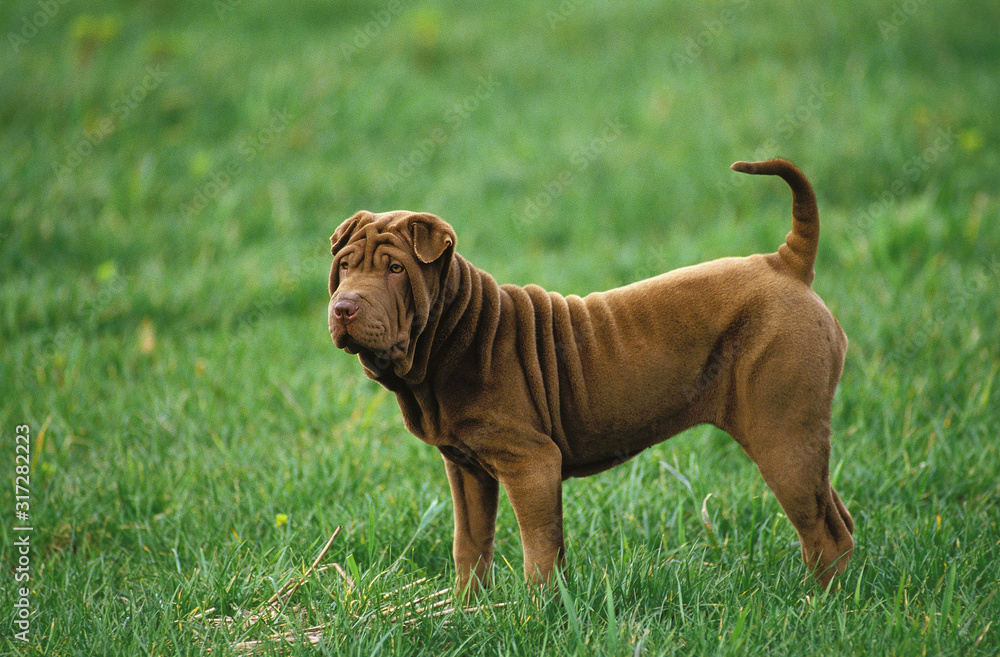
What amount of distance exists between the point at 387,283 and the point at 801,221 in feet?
4.55

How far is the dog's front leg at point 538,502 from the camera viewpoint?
272 centimetres

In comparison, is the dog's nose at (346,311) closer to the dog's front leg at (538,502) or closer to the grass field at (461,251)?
the dog's front leg at (538,502)

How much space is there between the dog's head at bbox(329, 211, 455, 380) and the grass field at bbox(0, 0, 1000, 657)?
906 mm

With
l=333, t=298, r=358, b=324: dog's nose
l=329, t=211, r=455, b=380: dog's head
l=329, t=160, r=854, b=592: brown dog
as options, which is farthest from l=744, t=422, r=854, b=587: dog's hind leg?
l=333, t=298, r=358, b=324: dog's nose

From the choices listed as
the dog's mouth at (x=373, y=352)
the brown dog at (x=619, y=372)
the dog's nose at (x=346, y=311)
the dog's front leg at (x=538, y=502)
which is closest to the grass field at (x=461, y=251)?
the dog's front leg at (x=538, y=502)

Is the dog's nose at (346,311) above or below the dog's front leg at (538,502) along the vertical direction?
above

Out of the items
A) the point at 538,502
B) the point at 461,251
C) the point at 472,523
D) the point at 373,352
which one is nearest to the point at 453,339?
the point at 373,352

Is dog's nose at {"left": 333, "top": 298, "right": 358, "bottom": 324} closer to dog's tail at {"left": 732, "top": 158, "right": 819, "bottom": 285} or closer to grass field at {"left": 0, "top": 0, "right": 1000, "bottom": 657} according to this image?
grass field at {"left": 0, "top": 0, "right": 1000, "bottom": 657}

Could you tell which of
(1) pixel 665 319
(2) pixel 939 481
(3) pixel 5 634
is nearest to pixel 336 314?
(1) pixel 665 319

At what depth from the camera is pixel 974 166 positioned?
7.48 meters

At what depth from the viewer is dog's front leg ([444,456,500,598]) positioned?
3.05 meters

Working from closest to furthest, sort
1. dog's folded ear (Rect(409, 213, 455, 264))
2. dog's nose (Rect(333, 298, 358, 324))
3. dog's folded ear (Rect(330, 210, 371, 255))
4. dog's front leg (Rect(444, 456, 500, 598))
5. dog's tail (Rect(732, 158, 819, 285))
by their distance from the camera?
dog's nose (Rect(333, 298, 358, 324)) → dog's folded ear (Rect(409, 213, 455, 264)) → dog's folded ear (Rect(330, 210, 371, 255)) → dog's tail (Rect(732, 158, 819, 285)) → dog's front leg (Rect(444, 456, 500, 598))

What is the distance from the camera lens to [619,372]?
284cm

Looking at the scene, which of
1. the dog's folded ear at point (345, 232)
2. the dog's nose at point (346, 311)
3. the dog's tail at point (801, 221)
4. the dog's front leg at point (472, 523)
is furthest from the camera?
the dog's front leg at point (472, 523)
